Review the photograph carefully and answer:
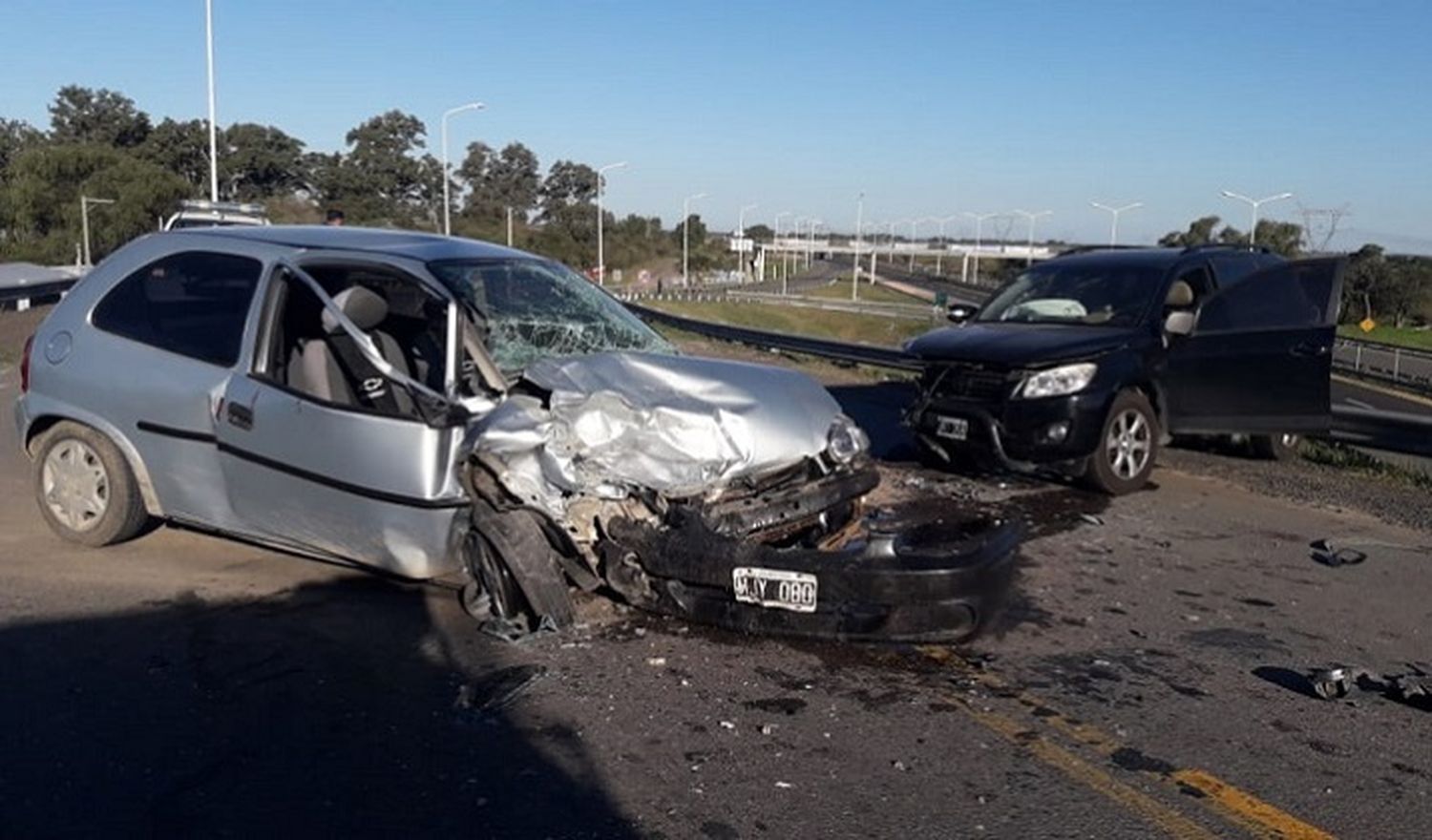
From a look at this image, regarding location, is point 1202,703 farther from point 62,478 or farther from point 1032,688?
point 62,478

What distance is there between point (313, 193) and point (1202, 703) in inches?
2445

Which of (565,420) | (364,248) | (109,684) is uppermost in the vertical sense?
(364,248)

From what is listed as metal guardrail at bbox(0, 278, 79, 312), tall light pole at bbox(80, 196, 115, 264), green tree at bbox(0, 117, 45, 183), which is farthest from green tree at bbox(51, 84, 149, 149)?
metal guardrail at bbox(0, 278, 79, 312)

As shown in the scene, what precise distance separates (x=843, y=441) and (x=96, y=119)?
81.5 metres

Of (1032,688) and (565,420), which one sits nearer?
(1032,688)

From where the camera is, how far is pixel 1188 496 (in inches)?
372

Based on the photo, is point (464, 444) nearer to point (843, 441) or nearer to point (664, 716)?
point (664, 716)

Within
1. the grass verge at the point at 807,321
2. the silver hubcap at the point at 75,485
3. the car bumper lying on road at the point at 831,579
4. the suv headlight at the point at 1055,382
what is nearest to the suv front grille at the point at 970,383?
the suv headlight at the point at 1055,382

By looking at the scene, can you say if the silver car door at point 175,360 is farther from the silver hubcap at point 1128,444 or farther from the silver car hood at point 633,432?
the silver hubcap at point 1128,444

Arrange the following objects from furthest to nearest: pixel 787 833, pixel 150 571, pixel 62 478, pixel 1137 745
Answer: pixel 62 478 < pixel 150 571 < pixel 1137 745 < pixel 787 833

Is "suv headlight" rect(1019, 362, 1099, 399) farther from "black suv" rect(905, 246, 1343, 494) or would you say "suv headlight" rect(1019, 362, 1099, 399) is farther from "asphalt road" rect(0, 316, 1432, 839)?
"asphalt road" rect(0, 316, 1432, 839)

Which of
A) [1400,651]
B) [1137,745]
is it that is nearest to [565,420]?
[1137,745]

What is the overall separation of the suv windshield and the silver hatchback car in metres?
4.23

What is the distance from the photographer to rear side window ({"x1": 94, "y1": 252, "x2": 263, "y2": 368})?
6.39 m
